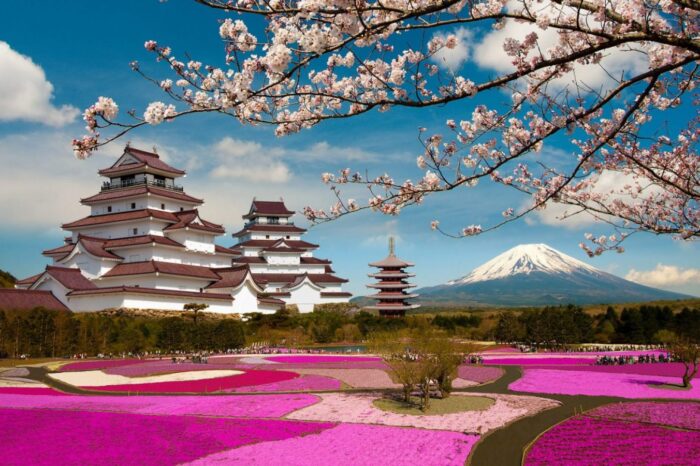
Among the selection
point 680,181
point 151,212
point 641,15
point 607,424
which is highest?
point 151,212

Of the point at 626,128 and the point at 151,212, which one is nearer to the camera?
the point at 626,128

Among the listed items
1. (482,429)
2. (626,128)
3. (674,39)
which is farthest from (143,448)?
(674,39)

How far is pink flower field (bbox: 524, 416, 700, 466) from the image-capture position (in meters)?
11.5

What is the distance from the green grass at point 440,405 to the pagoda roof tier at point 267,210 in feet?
209

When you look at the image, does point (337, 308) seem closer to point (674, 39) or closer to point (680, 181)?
point (680, 181)

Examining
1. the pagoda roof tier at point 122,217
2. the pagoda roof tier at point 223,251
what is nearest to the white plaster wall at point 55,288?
the pagoda roof tier at point 122,217

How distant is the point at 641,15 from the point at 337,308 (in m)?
64.6

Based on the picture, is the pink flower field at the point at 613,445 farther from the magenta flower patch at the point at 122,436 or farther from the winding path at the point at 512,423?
the magenta flower patch at the point at 122,436

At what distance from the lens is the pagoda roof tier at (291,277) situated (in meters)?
72.6

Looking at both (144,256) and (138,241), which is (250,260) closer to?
(144,256)

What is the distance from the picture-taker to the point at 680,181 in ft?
33.1

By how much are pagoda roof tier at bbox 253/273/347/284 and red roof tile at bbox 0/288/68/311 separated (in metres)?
28.7

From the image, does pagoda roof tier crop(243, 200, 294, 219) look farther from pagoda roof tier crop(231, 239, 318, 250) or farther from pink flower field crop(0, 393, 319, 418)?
pink flower field crop(0, 393, 319, 418)

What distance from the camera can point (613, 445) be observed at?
12.7 m
